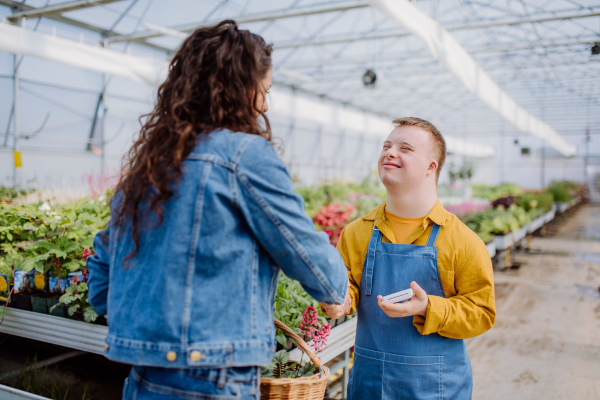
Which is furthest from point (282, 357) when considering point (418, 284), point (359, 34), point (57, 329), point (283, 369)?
point (359, 34)

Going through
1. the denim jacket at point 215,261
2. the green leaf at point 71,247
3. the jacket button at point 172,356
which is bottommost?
the green leaf at point 71,247

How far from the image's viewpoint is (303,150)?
680 inches

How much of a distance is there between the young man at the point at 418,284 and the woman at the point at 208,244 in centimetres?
45

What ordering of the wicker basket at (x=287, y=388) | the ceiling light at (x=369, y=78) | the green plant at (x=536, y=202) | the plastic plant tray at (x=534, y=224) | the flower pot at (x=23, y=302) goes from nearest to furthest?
the wicker basket at (x=287, y=388), the flower pot at (x=23, y=302), the plastic plant tray at (x=534, y=224), the ceiling light at (x=369, y=78), the green plant at (x=536, y=202)

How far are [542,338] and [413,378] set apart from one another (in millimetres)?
3165

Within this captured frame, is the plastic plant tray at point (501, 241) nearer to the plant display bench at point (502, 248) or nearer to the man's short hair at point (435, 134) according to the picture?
the plant display bench at point (502, 248)

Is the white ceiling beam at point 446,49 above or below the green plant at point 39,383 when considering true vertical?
above

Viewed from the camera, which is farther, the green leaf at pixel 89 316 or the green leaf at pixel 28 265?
the green leaf at pixel 28 265

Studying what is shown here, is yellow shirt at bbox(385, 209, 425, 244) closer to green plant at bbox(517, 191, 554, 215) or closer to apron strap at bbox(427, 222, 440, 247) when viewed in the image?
apron strap at bbox(427, 222, 440, 247)

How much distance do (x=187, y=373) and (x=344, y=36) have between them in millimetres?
9919

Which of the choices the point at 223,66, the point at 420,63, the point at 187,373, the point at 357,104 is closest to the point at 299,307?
the point at 187,373

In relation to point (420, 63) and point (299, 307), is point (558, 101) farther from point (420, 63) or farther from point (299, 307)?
point (299, 307)

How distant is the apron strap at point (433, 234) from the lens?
1.24m

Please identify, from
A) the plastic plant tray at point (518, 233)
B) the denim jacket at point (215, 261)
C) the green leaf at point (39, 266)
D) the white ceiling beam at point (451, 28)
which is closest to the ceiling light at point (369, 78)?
the white ceiling beam at point (451, 28)
